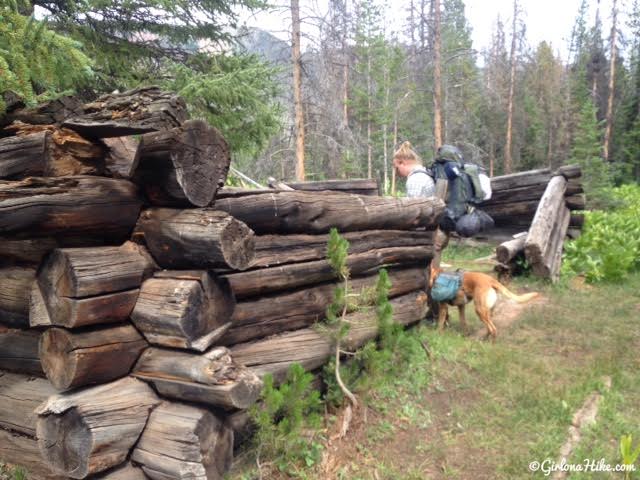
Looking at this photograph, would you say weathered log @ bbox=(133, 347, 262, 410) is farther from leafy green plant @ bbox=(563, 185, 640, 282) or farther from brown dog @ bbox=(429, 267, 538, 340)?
leafy green plant @ bbox=(563, 185, 640, 282)

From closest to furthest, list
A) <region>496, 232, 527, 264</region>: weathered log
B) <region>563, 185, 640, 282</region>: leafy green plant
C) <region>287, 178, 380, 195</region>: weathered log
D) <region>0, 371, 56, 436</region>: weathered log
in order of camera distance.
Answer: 1. <region>0, 371, 56, 436</region>: weathered log
2. <region>287, 178, 380, 195</region>: weathered log
3. <region>496, 232, 527, 264</region>: weathered log
4. <region>563, 185, 640, 282</region>: leafy green plant

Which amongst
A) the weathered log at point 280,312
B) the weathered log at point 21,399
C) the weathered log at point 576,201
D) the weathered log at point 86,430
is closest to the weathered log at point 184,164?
the weathered log at point 280,312

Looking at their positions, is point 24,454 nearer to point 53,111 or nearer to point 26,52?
point 53,111

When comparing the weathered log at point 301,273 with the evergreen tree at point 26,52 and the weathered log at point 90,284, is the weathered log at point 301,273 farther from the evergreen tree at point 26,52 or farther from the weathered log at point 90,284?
the evergreen tree at point 26,52

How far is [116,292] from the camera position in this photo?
113 inches

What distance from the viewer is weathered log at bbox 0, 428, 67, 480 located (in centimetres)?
332

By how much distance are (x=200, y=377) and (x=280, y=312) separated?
124 centimetres

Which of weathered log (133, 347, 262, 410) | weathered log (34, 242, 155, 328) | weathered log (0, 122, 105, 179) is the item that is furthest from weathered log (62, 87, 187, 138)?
weathered log (133, 347, 262, 410)

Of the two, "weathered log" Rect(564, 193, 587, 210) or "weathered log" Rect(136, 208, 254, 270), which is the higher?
"weathered log" Rect(136, 208, 254, 270)

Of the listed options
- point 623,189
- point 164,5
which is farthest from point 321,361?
point 623,189

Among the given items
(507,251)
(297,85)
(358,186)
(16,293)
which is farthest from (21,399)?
(297,85)

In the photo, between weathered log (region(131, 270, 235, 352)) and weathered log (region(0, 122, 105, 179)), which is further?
weathered log (region(0, 122, 105, 179))

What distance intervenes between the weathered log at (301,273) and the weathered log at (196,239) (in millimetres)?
542

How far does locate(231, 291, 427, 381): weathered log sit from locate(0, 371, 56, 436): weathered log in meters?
1.33
